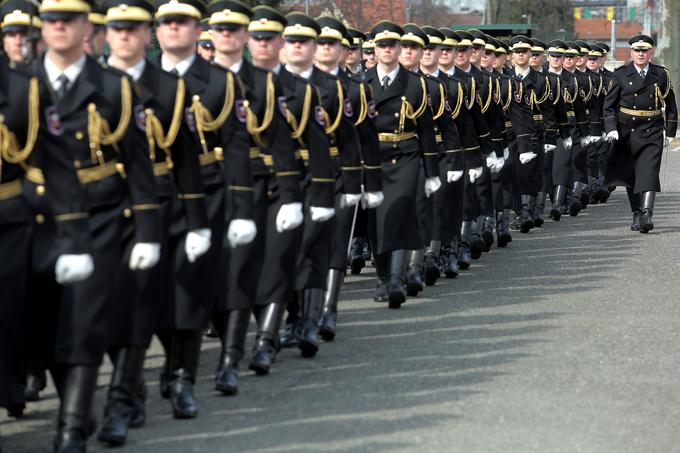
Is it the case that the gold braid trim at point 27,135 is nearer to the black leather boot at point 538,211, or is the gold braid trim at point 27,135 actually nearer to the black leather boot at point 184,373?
the black leather boot at point 184,373

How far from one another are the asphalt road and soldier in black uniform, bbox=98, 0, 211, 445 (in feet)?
0.71

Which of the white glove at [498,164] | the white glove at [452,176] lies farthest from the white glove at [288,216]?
the white glove at [498,164]

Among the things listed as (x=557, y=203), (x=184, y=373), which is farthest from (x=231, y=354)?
(x=557, y=203)

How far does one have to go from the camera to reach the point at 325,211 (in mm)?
10078

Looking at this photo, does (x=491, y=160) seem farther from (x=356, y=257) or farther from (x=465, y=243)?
(x=356, y=257)

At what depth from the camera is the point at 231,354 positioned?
347 inches

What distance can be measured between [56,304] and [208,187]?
1.40 m

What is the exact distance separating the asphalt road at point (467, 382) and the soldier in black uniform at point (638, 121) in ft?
13.8

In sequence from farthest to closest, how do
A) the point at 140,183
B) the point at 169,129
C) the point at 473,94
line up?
the point at 473,94 < the point at 169,129 < the point at 140,183

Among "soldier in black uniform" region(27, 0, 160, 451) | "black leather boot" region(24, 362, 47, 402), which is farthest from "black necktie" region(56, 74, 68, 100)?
"black leather boot" region(24, 362, 47, 402)

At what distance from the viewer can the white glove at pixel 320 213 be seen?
396 inches

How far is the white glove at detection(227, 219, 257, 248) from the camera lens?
28.6 feet

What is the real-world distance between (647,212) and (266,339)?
963 cm

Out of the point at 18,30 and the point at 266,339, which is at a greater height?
the point at 18,30
